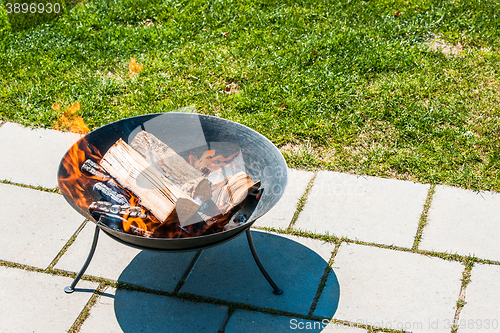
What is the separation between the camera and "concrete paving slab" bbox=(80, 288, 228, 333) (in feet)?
8.43

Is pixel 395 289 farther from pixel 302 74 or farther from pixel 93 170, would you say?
pixel 302 74

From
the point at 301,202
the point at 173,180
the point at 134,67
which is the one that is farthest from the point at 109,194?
the point at 134,67

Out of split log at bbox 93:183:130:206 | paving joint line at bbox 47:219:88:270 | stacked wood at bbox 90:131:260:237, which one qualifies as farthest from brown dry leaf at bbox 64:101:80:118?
split log at bbox 93:183:130:206

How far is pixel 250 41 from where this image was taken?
4.94 m

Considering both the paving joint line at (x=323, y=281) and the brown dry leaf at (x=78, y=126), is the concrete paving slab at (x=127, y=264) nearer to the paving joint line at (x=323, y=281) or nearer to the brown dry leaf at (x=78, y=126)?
the paving joint line at (x=323, y=281)

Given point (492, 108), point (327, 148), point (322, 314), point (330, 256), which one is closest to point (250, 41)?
point (327, 148)

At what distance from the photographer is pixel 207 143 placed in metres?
2.86

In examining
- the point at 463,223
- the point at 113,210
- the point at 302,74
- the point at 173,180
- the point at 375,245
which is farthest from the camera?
the point at 302,74

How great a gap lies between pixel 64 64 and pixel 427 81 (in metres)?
3.52

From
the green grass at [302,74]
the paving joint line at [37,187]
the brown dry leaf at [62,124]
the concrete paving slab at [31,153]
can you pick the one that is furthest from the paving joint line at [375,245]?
the brown dry leaf at [62,124]

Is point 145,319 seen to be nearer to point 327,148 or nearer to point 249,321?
point 249,321

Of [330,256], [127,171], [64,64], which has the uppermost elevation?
[127,171]

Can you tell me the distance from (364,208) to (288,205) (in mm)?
521

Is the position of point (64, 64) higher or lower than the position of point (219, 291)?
higher
